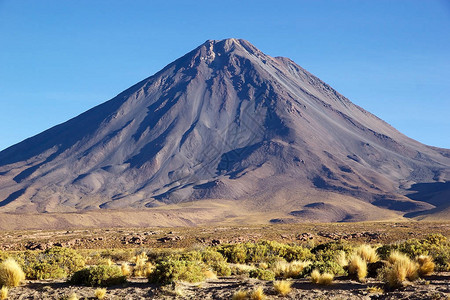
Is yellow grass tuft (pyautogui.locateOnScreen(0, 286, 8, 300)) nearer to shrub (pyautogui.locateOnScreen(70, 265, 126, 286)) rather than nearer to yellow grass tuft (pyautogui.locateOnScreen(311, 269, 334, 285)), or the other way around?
shrub (pyautogui.locateOnScreen(70, 265, 126, 286))

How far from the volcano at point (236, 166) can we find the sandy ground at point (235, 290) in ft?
285

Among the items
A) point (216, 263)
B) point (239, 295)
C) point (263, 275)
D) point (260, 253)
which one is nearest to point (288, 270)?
point (263, 275)

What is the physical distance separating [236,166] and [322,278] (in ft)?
461

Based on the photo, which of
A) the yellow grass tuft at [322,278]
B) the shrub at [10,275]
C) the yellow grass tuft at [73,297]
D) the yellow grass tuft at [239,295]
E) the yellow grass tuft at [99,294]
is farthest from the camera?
the shrub at [10,275]

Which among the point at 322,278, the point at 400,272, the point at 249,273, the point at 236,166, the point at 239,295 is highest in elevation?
the point at 236,166

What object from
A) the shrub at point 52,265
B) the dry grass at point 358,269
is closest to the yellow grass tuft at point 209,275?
the dry grass at point 358,269

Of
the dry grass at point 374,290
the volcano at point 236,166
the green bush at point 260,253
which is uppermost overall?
the volcano at point 236,166

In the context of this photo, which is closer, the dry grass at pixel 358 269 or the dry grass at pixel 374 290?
the dry grass at pixel 374 290

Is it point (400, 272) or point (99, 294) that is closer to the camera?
point (400, 272)

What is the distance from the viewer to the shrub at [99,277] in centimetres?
1507

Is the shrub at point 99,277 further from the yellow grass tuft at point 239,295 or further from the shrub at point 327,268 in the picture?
the shrub at point 327,268

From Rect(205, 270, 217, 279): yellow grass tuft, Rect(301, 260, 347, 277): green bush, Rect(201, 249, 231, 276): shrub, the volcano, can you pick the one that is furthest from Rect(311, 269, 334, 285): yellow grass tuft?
the volcano

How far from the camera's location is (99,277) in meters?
15.1

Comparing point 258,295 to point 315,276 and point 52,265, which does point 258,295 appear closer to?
point 315,276
